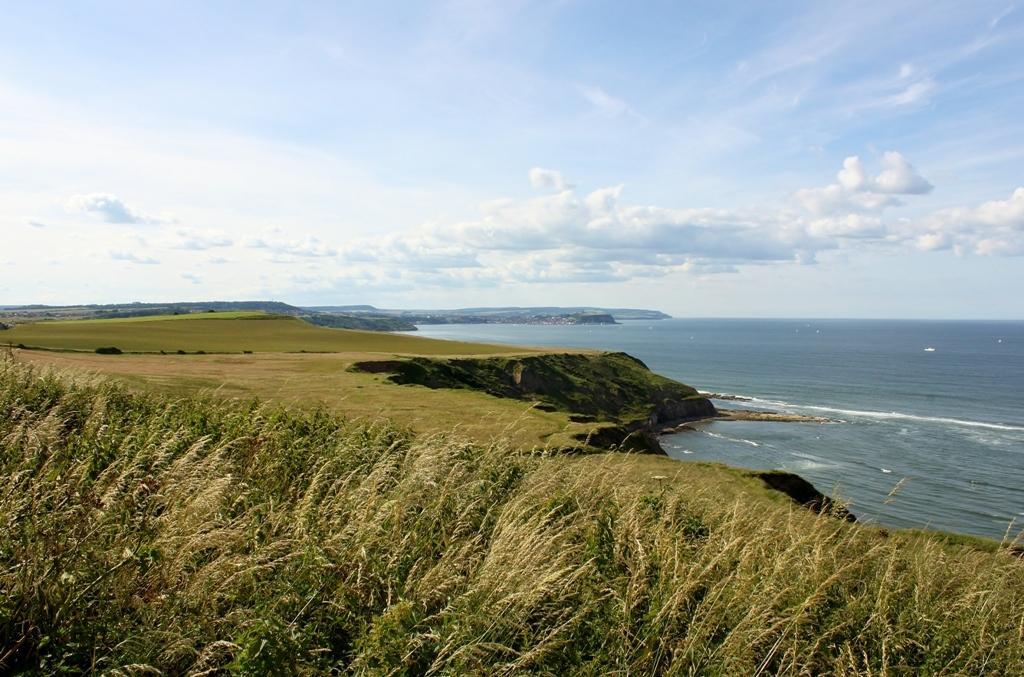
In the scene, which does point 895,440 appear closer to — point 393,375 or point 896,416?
point 896,416

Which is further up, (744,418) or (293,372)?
(293,372)

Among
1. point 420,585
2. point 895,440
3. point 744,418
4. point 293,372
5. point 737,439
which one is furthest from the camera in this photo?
point 744,418

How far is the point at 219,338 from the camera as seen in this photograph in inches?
3708

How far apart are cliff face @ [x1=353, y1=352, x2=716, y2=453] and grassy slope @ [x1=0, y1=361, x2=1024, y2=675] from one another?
173ft

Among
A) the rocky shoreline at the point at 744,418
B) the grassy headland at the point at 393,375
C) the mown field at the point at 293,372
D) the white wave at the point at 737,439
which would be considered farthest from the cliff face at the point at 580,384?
the mown field at the point at 293,372

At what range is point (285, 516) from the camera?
7867 mm

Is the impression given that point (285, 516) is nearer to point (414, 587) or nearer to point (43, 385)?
point (414, 587)

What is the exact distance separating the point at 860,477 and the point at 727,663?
62.1 meters

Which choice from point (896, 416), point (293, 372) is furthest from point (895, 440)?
point (293, 372)

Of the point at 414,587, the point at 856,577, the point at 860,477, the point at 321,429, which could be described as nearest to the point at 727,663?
the point at 414,587

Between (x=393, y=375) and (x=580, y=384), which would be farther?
(x=580, y=384)

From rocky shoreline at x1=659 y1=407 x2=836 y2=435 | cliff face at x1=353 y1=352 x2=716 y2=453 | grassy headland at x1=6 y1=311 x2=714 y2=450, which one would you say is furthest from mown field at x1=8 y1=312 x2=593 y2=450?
rocky shoreline at x1=659 y1=407 x2=836 y2=435

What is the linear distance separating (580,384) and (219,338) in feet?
191

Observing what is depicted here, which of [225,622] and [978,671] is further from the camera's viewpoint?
[978,671]
